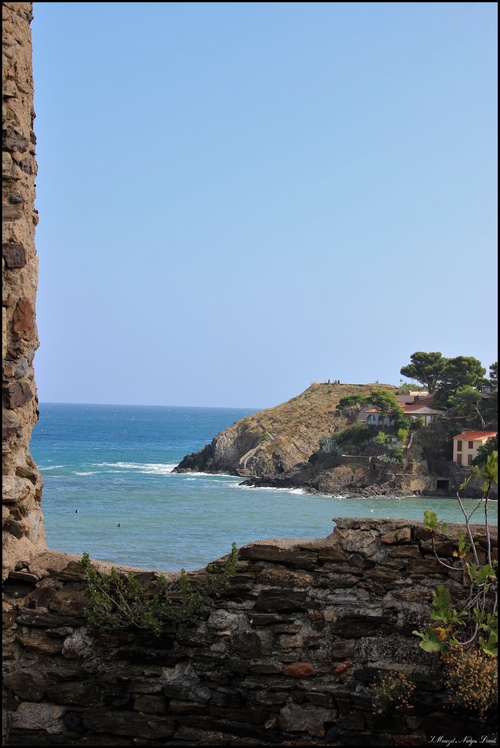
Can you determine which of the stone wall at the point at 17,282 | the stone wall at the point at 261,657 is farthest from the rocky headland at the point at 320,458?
the stone wall at the point at 17,282

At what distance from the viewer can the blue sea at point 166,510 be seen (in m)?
33.8

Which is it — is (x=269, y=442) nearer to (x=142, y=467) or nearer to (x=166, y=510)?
(x=142, y=467)

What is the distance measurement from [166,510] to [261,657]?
45492 millimetres

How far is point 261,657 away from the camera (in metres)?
4.57

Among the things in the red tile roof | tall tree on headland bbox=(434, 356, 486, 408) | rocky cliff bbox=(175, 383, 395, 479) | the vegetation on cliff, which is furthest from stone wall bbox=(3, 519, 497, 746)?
rocky cliff bbox=(175, 383, 395, 479)

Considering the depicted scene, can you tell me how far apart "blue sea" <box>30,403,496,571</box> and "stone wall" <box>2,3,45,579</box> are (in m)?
21.5

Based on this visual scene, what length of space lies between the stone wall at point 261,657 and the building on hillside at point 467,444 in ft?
186

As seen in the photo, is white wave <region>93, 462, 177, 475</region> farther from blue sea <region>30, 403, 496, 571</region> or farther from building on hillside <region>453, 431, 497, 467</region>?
building on hillside <region>453, 431, 497, 467</region>

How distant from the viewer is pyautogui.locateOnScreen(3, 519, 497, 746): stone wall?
4.44m

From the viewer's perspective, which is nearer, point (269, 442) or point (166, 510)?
point (166, 510)

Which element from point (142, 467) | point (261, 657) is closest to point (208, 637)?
point (261, 657)

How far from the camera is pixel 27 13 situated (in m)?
4.92

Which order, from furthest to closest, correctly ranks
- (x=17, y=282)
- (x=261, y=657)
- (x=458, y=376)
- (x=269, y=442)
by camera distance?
(x=269, y=442), (x=458, y=376), (x=17, y=282), (x=261, y=657)

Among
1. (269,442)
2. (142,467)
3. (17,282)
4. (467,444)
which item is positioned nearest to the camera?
(17,282)
